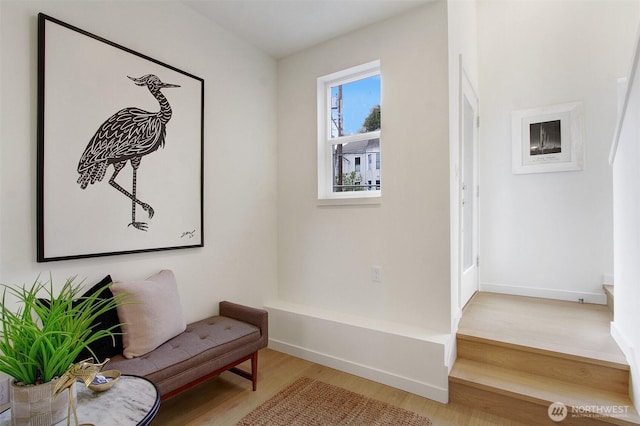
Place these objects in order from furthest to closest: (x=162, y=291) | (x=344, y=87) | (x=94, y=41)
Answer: (x=344, y=87) → (x=162, y=291) → (x=94, y=41)

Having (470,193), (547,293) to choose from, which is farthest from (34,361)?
(547,293)

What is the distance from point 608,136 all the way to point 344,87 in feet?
8.32

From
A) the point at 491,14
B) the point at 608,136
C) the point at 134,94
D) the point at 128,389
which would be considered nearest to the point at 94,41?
the point at 134,94

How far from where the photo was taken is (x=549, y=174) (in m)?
3.22

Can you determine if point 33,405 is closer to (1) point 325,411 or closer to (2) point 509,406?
(1) point 325,411

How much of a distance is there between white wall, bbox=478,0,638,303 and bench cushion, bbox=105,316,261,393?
111 inches

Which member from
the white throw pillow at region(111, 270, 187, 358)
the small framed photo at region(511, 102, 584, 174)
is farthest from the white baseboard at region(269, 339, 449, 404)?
the small framed photo at region(511, 102, 584, 174)

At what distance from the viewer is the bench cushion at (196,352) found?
1626 mm

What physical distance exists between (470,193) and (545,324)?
1.36 meters

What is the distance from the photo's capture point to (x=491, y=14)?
3.48m

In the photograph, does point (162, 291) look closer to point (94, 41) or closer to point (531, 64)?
point (94, 41)

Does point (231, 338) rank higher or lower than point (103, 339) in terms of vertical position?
lower

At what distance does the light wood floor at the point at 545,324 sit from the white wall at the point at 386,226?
1.55 feet
